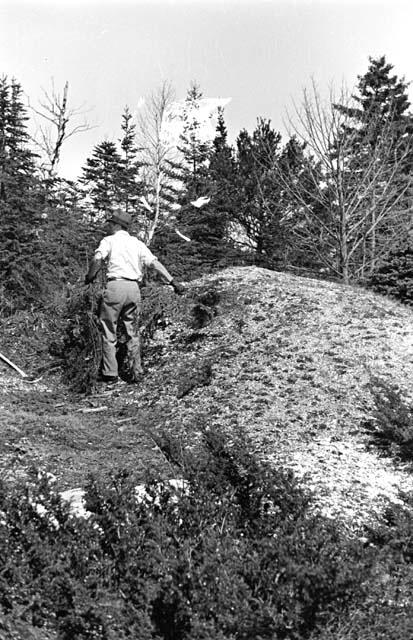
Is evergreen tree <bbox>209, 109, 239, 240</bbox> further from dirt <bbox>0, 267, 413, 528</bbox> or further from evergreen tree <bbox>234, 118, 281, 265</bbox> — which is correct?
dirt <bbox>0, 267, 413, 528</bbox>

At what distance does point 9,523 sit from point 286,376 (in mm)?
3850

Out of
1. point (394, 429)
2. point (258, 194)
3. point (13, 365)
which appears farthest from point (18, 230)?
point (258, 194)

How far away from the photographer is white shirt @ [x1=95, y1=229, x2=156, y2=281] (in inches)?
273

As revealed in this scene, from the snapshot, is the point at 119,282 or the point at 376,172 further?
the point at 376,172

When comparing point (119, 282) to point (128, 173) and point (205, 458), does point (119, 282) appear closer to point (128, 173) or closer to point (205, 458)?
point (205, 458)

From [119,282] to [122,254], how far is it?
0.96 ft

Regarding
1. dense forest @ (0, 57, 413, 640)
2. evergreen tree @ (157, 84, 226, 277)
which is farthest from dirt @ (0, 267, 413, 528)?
evergreen tree @ (157, 84, 226, 277)

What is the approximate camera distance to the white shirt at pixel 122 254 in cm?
693

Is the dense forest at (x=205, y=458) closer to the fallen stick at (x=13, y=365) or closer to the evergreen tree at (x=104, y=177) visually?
the fallen stick at (x=13, y=365)

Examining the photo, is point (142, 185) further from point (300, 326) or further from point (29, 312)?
point (300, 326)

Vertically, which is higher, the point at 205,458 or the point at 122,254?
the point at 122,254

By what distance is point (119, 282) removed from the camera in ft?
22.8

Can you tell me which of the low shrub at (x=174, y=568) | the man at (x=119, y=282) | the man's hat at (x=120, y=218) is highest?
the man's hat at (x=120, y=218)

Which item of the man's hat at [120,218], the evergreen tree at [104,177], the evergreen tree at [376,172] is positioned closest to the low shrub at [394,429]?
the man's hat at [120,218]
